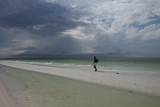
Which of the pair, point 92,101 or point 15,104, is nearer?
point 15,104

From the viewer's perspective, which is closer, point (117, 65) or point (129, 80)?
point (129, 80)

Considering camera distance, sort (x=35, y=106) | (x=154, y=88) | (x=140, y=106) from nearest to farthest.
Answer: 1. (x=35, y=106)
2. (x=140, y=106)
3. (x=154, y=88)

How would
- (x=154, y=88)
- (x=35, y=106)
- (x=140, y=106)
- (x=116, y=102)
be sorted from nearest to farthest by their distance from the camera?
(x=35, y=106)
(x=140, y=106)
(x=116, y=102)
(x=154, y=88)

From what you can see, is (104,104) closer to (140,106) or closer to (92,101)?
(92,101)

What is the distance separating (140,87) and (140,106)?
416cm

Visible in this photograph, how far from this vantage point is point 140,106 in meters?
5.79

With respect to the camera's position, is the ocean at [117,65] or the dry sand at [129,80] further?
the ocean at [117,65]

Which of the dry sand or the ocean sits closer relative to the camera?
the dry sand

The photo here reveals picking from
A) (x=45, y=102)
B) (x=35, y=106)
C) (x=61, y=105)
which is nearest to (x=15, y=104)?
(x=35, y=106)

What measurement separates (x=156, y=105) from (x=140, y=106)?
87 centimetres

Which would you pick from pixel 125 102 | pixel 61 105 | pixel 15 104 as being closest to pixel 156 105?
pixel 125 102

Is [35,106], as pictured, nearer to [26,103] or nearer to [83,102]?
[26,103]

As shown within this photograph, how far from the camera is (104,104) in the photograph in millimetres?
5926

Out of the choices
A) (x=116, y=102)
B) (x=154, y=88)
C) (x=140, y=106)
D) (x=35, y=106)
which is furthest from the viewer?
(x=154, y=88)
